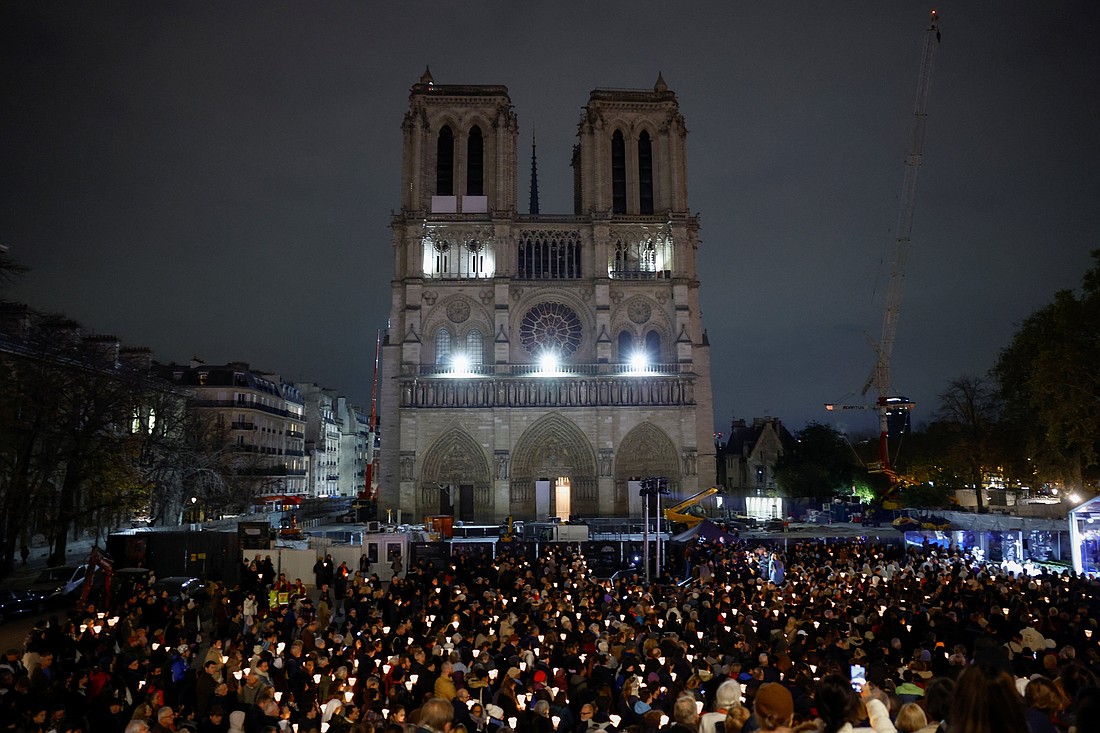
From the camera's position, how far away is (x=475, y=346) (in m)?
42.1

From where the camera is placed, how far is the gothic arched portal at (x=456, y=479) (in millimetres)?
40312

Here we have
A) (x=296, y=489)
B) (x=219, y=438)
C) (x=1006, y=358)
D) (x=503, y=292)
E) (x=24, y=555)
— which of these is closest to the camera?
(x=24, y=555)

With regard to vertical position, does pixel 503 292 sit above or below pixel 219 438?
above

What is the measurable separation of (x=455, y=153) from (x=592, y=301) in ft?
40.1

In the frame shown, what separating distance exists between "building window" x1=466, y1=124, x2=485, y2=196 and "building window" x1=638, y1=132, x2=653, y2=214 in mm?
9635

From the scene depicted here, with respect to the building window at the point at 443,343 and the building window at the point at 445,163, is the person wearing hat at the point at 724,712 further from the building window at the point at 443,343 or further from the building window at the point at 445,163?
the building window at the point at 445,163

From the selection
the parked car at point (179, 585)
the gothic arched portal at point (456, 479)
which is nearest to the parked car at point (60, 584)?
the parked car at point (179, 585)

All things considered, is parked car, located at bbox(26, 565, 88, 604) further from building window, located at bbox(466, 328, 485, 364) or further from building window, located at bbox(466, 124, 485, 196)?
building window, located at bbox(466, 124, 485, 196)

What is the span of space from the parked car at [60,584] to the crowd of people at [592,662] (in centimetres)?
511

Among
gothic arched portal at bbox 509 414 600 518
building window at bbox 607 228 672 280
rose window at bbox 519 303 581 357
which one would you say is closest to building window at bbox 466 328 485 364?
rose window at bbox 519 303 581 357

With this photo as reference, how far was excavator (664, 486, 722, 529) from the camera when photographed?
26578mm

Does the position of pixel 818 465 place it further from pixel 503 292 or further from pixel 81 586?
pixel 81 586

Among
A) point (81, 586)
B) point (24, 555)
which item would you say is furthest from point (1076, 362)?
point (24, 555)

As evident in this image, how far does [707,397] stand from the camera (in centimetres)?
4275
